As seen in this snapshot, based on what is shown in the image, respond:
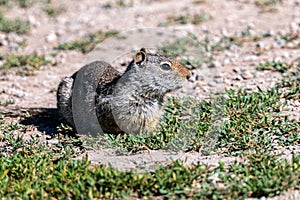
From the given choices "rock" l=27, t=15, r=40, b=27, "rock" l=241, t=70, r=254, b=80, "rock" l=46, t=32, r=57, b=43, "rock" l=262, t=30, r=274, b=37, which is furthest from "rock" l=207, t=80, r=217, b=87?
"rock" l=27, t=15, r=40, b=27

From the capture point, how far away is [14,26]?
943 cm

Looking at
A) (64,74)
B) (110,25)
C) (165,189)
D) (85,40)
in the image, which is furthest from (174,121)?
(110,25)

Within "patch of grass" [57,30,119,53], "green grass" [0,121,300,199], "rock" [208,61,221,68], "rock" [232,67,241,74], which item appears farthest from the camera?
"patch of grass" [57,30,119,53]

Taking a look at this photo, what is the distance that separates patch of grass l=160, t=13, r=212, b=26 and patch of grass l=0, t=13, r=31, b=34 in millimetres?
2096

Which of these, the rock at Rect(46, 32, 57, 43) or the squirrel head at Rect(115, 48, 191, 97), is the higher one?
the squirrel head at Rect(115, 48, 191, 97)

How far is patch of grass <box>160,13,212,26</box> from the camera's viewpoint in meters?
9.34

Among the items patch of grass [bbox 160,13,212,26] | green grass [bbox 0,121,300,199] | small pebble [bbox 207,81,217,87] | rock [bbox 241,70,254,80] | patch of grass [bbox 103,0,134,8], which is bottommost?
green grass [bbox 0,121,300,199]

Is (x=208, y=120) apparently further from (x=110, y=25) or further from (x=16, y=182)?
(x=110, y=25)

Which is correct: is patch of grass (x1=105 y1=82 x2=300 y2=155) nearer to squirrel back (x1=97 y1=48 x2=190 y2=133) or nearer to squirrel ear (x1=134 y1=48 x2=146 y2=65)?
squirrel back (x1=97 y1=48 x2=190 y2=133)

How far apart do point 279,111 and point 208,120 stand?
0.76m

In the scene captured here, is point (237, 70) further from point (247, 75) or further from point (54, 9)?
point (54, 9)

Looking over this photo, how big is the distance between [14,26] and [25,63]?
4.71 feet

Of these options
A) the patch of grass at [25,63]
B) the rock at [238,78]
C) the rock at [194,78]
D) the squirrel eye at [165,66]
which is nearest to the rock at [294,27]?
the rock at [238,78]

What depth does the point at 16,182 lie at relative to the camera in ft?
15.6
